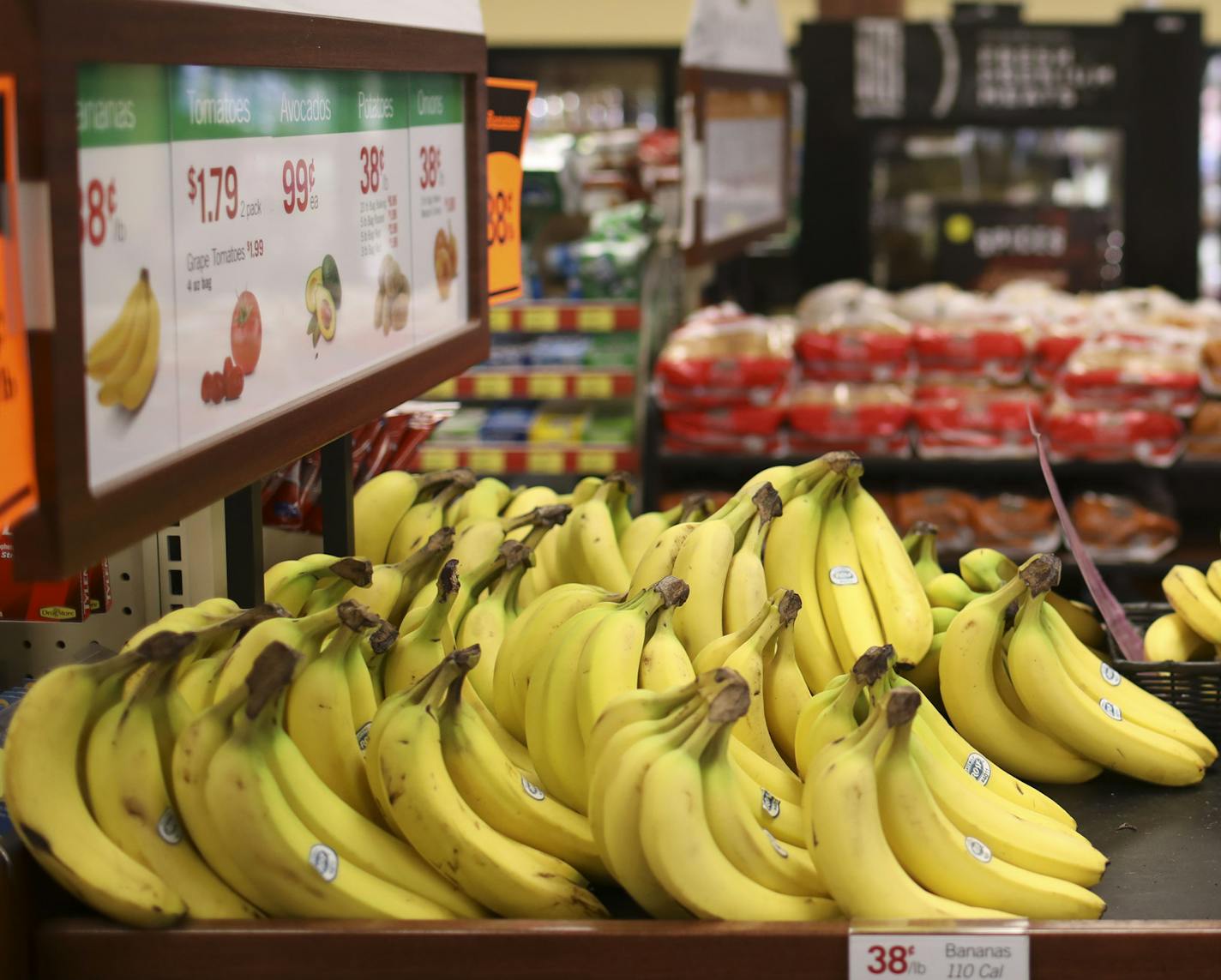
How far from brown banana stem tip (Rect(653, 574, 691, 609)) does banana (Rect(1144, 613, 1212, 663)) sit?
954 millimetres

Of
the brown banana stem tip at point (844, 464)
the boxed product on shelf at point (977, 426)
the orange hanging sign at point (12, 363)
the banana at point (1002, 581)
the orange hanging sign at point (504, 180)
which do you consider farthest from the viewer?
the boxed product on shelf at point (977, 426)

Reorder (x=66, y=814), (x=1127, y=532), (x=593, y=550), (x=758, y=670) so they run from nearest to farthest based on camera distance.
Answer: (x=66, y=814) → (x=758, y=670) → (x=593, y=550) → (x=1127, y=532)

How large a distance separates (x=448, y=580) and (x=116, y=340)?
0.56 m

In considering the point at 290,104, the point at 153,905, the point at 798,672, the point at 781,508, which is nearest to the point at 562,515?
the point at 781,508

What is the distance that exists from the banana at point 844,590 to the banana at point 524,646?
1.06 ft

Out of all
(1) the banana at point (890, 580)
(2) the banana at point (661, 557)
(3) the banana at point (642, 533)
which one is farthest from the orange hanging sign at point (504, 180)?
(1) the banana at point (890, 580)

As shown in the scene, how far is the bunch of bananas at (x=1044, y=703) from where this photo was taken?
1.82 meters

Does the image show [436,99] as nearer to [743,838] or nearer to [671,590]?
[671,590]

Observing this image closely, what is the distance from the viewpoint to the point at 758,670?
165 cm

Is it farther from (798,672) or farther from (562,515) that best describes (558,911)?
(562,515)

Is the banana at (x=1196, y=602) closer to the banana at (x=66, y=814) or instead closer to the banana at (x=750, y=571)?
the banana at (x=750, y=571)

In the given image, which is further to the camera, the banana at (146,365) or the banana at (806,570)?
the banana at (806,570)

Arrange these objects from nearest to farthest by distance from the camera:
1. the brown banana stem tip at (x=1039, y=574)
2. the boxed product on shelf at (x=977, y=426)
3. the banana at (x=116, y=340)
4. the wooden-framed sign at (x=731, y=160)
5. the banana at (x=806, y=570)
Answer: the banana at (x=116, y=340)
the brown banana stem tip at (x=1039, y=574)
the banana at (x=806, y=570)
the wooden-framed sign at (x=731, y=160)
the boxed product on shelf at (x=977, y=426)

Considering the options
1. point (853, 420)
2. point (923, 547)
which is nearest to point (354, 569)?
point (923, 547)
